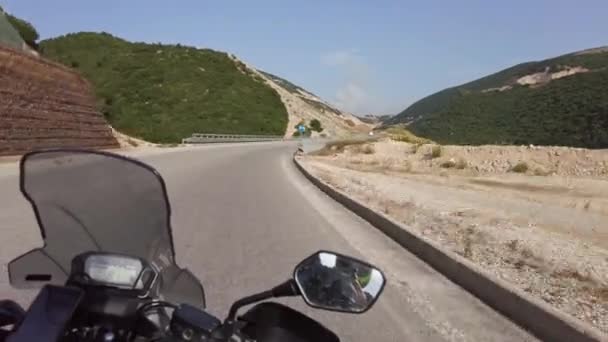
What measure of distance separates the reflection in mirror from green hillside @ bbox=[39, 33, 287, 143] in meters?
73.7

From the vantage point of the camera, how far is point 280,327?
2619mm

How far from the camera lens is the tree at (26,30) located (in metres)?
56.7

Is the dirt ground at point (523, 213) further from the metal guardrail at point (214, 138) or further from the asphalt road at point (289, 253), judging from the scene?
the metal guardrail at point (214, 138)

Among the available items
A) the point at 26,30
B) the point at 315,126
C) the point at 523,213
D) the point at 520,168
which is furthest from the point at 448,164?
the point at 315,126

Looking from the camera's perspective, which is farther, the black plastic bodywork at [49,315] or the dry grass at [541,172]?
the dry grass at [541,172]

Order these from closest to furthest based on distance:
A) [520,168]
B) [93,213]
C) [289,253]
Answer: [93,213] < [289,253] < [520,168]

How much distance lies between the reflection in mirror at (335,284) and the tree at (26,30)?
5850cm

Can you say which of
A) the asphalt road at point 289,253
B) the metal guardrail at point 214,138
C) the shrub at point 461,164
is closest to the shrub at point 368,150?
the shrub at point 461,164

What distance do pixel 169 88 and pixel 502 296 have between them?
324 feet

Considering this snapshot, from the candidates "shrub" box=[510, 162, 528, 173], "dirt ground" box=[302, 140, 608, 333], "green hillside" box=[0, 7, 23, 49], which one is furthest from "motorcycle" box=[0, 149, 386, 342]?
"green hillside" box=[0, 7, 23, 49]

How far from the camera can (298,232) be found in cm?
1189

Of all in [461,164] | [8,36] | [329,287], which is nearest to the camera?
[329,287]

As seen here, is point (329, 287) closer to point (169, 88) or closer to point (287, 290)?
point (287, 290)

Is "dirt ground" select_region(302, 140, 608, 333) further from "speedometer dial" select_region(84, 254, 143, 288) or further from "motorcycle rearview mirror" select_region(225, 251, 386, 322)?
"speedometer dial" select_region(84, 254, 143, 288)
